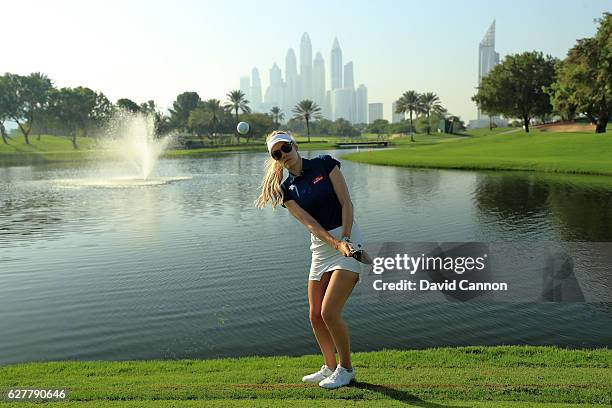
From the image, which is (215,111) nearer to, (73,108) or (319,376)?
(73,108)

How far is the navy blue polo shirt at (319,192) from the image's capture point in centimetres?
588

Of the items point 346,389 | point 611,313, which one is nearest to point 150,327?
point 346,389

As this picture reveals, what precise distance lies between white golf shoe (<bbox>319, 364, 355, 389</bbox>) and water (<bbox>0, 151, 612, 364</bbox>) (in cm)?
277

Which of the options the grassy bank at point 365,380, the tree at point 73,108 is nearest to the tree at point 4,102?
the tree at point 73,108

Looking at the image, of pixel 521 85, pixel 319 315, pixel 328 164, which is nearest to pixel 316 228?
pixel 328 164

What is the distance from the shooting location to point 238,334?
381 inches

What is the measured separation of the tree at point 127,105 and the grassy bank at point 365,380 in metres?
188

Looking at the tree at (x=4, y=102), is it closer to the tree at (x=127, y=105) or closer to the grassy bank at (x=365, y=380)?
the tree at (x=127, y=105)

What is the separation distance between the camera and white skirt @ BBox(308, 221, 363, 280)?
19.1 feet

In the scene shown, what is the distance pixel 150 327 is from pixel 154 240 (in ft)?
29.6

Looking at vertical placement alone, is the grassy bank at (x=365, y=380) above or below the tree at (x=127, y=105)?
below

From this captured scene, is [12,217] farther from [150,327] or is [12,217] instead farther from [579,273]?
[579,273]

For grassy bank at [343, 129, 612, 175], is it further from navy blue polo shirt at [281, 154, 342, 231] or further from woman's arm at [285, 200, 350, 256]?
woman's arm at [285, 200, 350, 256]

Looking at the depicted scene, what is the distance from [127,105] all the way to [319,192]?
629ft
